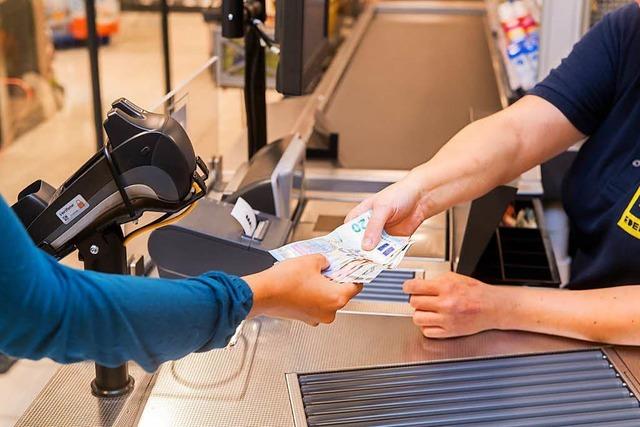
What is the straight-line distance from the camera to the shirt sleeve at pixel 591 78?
6.11 feet

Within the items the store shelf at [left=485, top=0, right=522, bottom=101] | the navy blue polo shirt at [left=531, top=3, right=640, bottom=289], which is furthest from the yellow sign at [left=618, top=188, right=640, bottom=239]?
the store shelf at [left=485, top=0, right=522, bottom=101]

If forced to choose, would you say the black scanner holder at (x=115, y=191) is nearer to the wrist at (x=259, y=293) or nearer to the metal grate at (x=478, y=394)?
the wrist at (x=259, y=293)

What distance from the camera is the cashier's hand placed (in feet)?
5.08

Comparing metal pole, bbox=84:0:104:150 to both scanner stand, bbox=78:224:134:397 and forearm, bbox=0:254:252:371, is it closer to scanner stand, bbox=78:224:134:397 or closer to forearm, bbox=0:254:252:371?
scanner stand, bbox=78:224:134:397

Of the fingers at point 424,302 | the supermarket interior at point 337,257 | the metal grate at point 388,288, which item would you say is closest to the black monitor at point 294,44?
the supermarket interior at point 337,257

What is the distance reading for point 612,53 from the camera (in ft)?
6.10

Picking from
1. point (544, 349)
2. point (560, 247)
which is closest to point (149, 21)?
point (560, 247)

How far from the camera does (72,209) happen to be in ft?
3.97

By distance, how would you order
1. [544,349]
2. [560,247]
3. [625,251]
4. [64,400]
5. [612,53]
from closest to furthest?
[64,400] < [544,349] < [625,251] < [612,53] < [560,247]

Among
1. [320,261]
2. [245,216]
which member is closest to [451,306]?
[320,261]

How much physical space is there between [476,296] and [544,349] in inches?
5.9

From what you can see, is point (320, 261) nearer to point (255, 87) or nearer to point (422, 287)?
point (422, 287)

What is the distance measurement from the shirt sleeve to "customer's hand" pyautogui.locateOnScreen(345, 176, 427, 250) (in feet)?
1.31

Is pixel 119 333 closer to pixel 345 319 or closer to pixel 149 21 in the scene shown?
pixel 345 319
